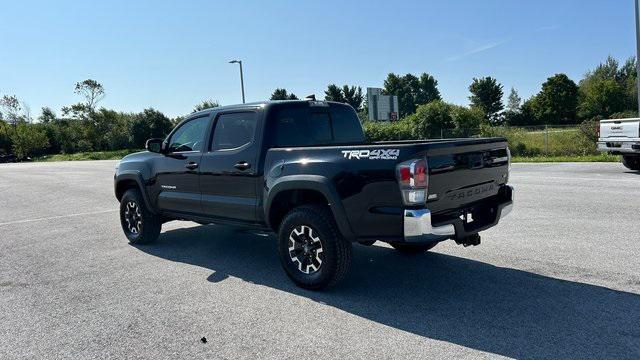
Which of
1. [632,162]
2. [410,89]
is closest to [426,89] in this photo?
[410,89]

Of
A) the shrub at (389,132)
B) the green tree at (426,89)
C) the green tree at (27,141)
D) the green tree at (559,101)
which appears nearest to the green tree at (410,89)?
the green tree at (426,89)

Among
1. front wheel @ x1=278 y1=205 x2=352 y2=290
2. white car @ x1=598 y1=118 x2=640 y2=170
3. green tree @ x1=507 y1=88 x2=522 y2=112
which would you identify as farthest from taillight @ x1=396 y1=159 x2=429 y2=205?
green tree @ x1=507 y1=88 x2=522 y2=112

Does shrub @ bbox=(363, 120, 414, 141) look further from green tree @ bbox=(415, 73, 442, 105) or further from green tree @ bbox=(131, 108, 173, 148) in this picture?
green tree @ bbox=(415, 73, 442, 105)

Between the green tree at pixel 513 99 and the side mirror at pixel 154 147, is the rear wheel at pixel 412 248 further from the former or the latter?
the green tree at pixel 513 99

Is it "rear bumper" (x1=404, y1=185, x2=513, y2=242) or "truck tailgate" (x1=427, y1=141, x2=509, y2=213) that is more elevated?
"truck tailgate" (x1=427, y1=141, x2=509, y2=213)

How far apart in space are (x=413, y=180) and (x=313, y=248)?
1286mm

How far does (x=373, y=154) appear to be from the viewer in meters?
4.05

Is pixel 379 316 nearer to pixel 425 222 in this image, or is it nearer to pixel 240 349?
pixel 425 222

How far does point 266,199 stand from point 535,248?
3436mm

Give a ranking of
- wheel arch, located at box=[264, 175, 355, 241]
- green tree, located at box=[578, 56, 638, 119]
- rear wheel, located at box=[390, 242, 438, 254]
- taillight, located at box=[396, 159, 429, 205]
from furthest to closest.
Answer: green tree, located at box=[578, 56, 638, 119] < rear wheel, located at box=[390, 242, 438, 254] < wheel arch, located at box=[264, 175, 355, 241] < taillight, located at box=[396, 159, 429, 205]

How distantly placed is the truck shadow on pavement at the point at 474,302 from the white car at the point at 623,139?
1029cm

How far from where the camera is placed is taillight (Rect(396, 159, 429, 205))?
385cm

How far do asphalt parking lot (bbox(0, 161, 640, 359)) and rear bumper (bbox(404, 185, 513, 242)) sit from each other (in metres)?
0.60

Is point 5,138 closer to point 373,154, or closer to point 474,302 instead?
point 373,154
